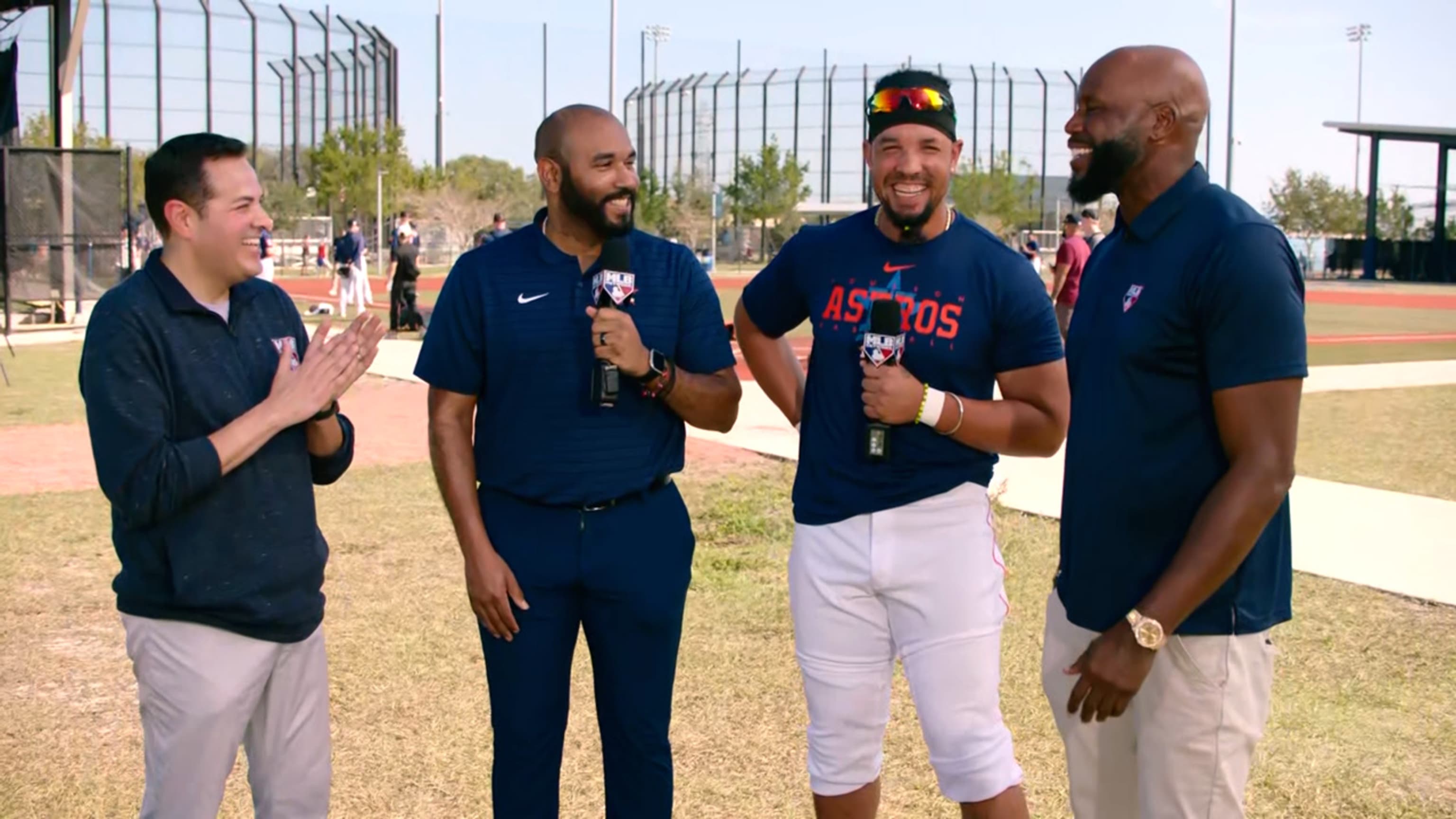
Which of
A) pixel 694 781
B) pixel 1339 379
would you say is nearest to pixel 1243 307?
pixel 694 781

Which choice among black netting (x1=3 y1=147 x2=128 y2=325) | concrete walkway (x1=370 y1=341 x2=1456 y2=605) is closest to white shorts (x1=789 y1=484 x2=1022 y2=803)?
concrete walkway (x1=370 y1=341 x2=1456 y2=605)

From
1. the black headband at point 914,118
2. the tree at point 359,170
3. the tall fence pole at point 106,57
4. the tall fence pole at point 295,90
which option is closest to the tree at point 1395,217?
the tree at point 359,170

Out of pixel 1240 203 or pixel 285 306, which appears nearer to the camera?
pixel 1240 203

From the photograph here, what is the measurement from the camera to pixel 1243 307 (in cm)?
266

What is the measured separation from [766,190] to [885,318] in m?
65.1

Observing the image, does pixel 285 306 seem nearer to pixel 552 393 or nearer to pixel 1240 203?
pixel 552 393

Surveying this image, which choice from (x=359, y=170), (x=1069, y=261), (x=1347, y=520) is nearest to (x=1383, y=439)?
(x=1347, y=520)

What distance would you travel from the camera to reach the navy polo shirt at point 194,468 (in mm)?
2965

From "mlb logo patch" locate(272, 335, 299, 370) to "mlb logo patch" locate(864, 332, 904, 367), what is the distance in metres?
1.37

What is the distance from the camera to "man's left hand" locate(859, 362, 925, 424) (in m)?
3.35

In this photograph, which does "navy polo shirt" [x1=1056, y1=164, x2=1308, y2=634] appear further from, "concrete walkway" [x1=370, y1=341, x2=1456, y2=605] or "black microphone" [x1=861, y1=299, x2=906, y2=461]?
"concrete walkway" [x1=370, y1=341, x2=1456, y2=605]

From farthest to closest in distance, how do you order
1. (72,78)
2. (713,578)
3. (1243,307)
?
(72,78) → (713,578) → (1243,307)

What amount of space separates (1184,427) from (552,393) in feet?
5.03

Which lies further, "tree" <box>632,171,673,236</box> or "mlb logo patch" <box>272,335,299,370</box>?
"tree" <box>632,171,673,236</box>
